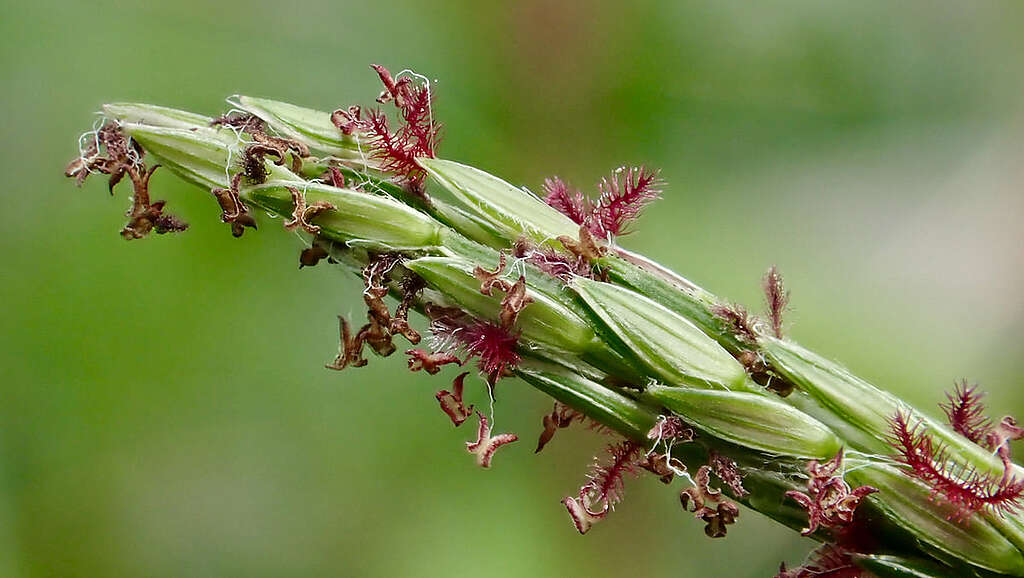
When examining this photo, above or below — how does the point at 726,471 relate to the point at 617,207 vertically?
below

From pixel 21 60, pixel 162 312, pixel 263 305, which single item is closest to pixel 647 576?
pixel 263 305

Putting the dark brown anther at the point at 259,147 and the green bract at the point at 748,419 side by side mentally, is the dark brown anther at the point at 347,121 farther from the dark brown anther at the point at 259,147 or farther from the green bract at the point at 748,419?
the green bract at the point at 748,419

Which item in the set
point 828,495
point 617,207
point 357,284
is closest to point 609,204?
point 617,207

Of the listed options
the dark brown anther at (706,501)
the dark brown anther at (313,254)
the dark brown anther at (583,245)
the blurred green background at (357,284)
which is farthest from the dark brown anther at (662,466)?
the blurred green background at (357,284)

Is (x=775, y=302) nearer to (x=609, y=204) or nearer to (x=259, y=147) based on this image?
(x=609, y=204)

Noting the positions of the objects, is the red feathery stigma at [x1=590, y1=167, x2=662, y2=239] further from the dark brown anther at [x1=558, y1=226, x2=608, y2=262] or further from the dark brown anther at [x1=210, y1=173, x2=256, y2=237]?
the dark brown anther at [x1=210, y1=173, x2=256, y2=237]

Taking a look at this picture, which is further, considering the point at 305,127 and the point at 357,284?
the point at 357,284
